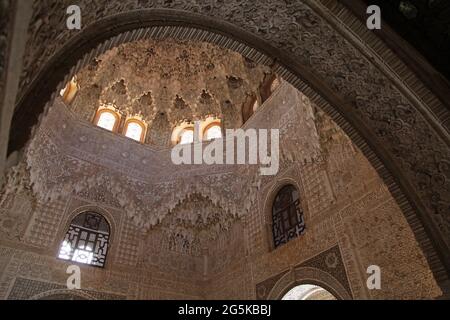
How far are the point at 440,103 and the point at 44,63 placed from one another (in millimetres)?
3004

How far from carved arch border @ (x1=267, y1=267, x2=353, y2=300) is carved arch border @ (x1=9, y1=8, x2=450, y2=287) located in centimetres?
222

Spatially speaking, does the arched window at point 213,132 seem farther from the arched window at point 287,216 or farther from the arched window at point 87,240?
the arched window at point 87,240

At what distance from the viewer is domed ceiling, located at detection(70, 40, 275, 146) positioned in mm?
8484

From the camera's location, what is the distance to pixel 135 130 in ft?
30.2

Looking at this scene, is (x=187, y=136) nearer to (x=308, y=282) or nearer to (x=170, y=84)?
(x=170, y=84)

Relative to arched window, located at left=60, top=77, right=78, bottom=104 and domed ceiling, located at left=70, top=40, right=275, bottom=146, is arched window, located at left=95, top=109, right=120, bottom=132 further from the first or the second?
arched window, located at left=60, top=77, right=78, bottom=104

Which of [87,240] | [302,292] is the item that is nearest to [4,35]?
[302,292]

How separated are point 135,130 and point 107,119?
79 centimetres

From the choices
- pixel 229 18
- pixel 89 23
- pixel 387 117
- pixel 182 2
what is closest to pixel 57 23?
pixel 89 23

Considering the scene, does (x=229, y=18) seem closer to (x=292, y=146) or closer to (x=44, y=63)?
(x=44, y=63)

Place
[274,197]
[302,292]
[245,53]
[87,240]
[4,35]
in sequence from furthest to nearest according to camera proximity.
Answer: [87,240], [274,197], [302,292], [245,53], [4,35]

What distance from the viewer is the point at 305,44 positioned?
3219 mm

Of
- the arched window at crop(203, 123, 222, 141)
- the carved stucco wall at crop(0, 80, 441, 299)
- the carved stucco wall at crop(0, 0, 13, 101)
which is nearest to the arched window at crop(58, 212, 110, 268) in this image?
the carved stucco wall at crop(0, 80, 441, 299)

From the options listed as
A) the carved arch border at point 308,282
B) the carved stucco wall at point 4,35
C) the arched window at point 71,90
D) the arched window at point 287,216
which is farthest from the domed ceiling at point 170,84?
the carved stucco wall at point 4,35
